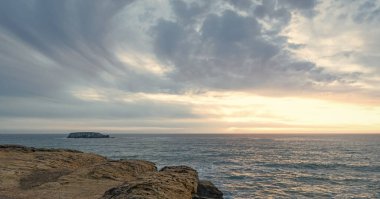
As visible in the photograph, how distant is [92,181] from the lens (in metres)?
17.8

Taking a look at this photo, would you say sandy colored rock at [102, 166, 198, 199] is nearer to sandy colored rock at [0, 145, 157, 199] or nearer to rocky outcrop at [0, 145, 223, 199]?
rocky outcrop at [0, 145, 223, 199]

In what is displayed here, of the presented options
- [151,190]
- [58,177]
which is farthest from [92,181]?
[151,190]

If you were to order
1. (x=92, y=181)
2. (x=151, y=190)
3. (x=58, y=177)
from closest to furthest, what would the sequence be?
1. (x=151, y=190)
2. (x=92, y=181)
3. (x=58, y=177)

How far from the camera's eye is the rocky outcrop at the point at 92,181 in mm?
12977

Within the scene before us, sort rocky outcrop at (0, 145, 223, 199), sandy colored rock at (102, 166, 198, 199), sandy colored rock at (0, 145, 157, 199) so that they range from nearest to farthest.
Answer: sandy colored rock at (102, 166, 198, 199)
rocky outcrop at (0, 145, 223, 199)
sandy colored rock at (0, 145, 157, 199)

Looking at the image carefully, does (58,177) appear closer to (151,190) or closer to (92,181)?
(92,181)

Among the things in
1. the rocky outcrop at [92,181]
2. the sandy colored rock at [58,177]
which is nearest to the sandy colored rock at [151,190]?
the rocky outcrop at [92,181]

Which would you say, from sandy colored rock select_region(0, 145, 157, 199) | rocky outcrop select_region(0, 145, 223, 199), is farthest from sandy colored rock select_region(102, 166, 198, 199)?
sandy colored rock select_region(0, 145, 157, 199)

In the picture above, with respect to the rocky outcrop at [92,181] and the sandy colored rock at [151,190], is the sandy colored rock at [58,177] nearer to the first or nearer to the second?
the rocky outcrop at [92,181]

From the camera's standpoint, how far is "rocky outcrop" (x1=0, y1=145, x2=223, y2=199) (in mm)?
12977

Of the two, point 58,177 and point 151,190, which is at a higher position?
point 151,190

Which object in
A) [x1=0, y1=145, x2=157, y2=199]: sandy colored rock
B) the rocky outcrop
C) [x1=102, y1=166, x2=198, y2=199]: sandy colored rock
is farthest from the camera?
[x1=0, y1=145, x2=157, y2=199]: sandy colored rock

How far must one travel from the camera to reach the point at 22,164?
22.6 metres

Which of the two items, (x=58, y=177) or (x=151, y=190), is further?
(x=58, y=177)
